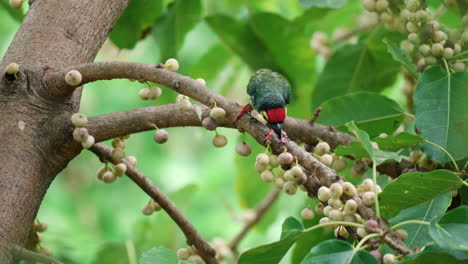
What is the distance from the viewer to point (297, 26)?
2881 mm

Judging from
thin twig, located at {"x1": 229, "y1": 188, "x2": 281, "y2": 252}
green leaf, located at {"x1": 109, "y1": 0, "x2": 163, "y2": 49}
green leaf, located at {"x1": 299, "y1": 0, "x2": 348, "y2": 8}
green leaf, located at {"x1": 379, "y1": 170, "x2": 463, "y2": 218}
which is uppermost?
green leaf, located at {"x1": 109, "y1": 0, "x2": 163, "y2": 49}

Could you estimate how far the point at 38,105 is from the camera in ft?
5.55

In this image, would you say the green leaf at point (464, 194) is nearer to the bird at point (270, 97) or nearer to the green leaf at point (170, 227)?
the bird at point (270, 97)

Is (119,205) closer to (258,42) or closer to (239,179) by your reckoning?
(239,179)

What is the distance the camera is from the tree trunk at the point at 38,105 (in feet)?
5.19

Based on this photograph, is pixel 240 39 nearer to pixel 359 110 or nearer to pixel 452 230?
pixel 359 110

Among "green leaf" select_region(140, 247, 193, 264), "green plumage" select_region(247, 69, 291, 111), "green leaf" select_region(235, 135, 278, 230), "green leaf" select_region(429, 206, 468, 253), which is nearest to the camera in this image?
"green leaf" select_region(429, 206, 468, 253)

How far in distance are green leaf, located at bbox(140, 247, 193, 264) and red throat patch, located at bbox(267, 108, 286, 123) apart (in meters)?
0.46

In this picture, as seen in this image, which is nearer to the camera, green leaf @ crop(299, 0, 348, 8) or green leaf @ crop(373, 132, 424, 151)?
green leaf @ crop(373, 132, 424, 151)

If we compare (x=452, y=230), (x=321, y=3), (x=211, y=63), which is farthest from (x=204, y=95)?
(x=211, y=63)

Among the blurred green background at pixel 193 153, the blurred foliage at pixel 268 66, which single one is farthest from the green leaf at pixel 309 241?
the blurred green background at pixel 193 153

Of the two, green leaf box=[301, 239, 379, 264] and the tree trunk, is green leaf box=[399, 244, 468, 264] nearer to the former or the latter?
green leaf box=[301, 239, 379, 264]

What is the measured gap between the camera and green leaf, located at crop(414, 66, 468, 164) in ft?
5.93

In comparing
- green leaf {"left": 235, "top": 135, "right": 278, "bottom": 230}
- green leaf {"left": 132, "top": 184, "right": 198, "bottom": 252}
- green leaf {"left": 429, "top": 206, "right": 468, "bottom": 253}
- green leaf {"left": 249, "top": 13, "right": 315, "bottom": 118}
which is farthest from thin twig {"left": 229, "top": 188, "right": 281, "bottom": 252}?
green leaf {"left": 429, "top": 206, "right": 468, "bottom": 253}
